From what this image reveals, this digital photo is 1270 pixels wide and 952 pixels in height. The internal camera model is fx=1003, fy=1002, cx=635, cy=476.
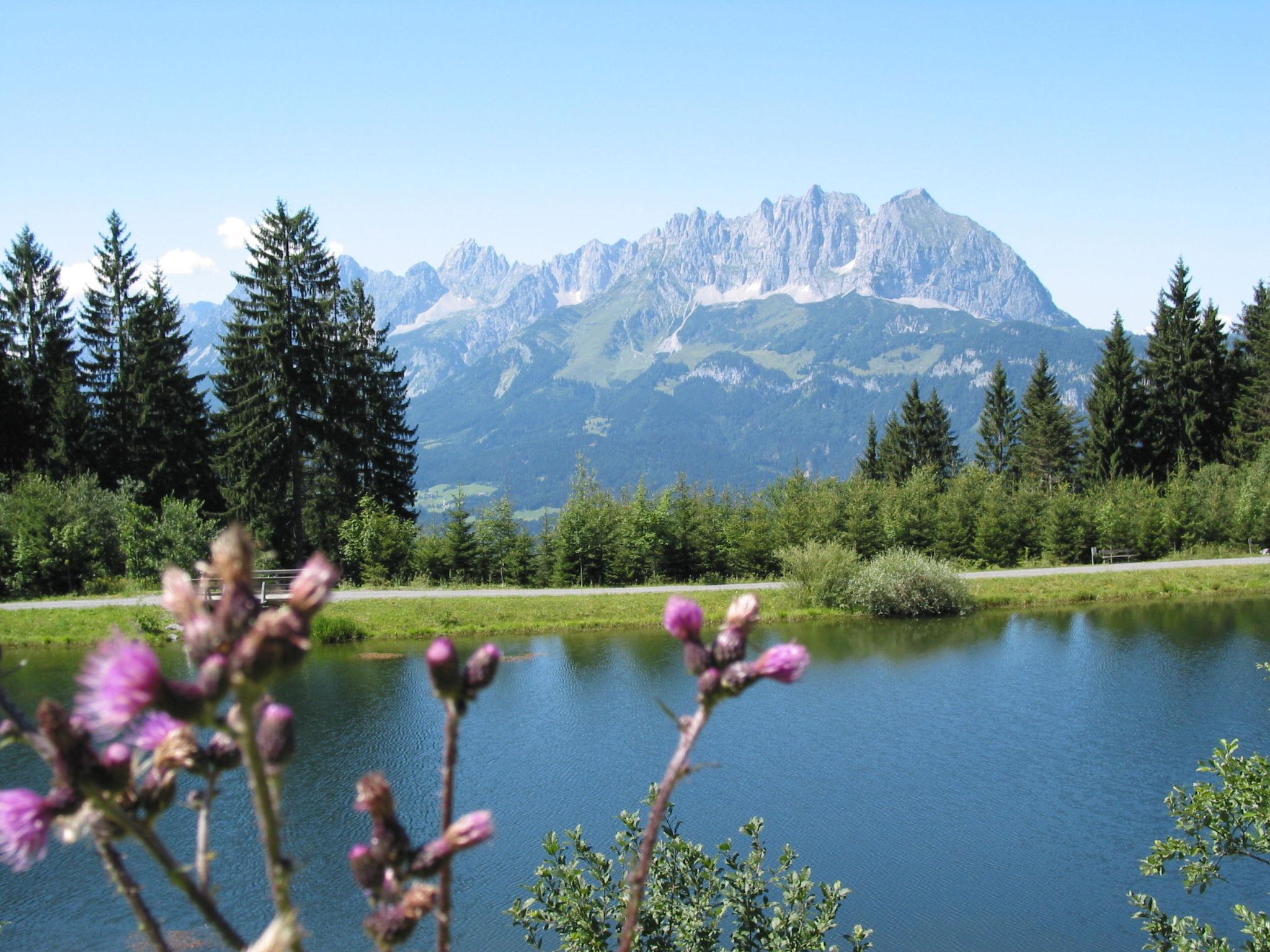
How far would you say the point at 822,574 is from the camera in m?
30.4

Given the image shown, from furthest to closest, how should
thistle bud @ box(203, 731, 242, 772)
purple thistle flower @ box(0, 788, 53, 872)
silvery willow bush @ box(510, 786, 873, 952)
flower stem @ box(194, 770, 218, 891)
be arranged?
silvery willow bush @ box(510, 786, 873, 952)
thistle bud @ box(203, 731, 242, 772)
purple thistle flower @ box(0, 788, 53, 872)
flower stem @ box(194, 770, 218, 891)

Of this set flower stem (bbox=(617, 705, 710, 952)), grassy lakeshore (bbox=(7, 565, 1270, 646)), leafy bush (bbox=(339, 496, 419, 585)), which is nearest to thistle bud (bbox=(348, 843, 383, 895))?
flower stem (bbox=(617, 705, 710, 952))

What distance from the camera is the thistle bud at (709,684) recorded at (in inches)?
57.8

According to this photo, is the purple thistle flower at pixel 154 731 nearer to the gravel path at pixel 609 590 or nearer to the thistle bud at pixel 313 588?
the thistle bud at pixel 313 588

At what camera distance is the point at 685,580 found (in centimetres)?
3475

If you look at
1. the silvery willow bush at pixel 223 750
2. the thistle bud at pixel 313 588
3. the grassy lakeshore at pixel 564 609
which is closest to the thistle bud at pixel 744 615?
the silvery willow bush at pixel 223 750

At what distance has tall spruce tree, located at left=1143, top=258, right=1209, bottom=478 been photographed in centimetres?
5347

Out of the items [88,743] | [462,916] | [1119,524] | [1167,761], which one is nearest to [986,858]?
[1167,761]

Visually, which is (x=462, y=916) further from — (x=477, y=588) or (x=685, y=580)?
(x=685, y=580)

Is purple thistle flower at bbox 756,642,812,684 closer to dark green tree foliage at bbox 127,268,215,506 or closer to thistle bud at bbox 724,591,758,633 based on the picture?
thistle bud at bbox 724,591,758,633

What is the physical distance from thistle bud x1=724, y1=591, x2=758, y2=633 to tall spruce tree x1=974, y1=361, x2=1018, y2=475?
61.9 metres

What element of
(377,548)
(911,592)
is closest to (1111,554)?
(911,592)

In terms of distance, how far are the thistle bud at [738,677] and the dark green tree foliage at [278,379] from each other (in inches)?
1400

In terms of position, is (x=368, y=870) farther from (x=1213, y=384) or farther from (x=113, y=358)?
(x=1213, y=384)
